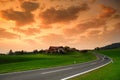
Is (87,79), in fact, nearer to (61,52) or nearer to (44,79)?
(44,79)

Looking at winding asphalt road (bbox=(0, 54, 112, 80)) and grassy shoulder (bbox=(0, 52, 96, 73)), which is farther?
grassy shoulder (bbox=(0, 52, 96, 73))

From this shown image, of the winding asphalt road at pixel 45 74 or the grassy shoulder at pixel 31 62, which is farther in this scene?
the grassy shoulder at pixel 31 62

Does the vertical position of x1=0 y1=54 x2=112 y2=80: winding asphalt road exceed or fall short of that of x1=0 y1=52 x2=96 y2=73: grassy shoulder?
it falls short

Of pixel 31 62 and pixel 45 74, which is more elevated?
pixel 31 62

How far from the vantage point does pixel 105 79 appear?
66.9 feet

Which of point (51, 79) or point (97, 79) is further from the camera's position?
point (97, 79)

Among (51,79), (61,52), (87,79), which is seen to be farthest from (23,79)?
(61,52)

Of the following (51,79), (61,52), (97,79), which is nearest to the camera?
(51,79)

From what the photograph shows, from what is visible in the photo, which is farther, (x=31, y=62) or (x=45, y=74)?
(x=31, y=62)

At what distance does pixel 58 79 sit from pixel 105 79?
4.13m

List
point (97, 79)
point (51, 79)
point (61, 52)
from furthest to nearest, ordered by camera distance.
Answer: point (61, 52) < point (97, 79) < point (51, 79)

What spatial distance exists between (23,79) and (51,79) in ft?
7.02

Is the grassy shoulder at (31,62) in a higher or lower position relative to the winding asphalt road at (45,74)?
higher

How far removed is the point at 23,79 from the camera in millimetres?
18875
